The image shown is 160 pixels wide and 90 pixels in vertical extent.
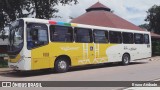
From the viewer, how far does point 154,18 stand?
68.4 metres

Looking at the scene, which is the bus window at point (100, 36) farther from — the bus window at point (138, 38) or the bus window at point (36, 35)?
the bus window at point (36, 35)

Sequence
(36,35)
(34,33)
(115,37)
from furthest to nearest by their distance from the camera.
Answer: (115,37) < (36,35) < (34,33)

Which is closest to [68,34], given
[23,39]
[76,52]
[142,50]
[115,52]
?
[76,52]

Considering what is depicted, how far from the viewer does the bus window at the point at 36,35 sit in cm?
1655

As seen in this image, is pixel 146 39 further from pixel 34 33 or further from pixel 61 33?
pixel 34 33

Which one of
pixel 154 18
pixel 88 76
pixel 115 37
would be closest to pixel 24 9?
pixel 115 37

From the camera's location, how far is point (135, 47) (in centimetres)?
2483

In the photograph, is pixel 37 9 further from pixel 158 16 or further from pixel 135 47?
pixel 158 16

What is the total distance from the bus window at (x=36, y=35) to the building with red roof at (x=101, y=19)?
80.6ft

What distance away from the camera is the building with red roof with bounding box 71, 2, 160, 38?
140 feet

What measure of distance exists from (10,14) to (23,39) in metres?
12.6

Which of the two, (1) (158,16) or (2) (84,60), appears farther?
(1) (158,16)

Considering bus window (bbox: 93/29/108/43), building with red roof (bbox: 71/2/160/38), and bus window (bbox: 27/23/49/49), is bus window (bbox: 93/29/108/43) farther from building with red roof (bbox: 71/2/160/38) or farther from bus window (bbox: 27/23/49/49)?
building with red roof (bbox: 71/2/160/38)

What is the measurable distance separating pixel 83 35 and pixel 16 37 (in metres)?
4.60
